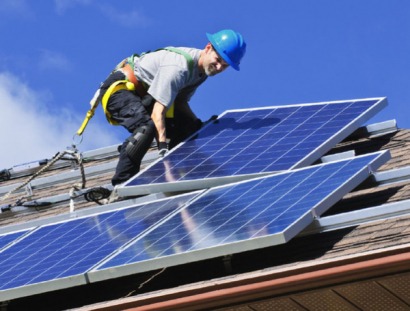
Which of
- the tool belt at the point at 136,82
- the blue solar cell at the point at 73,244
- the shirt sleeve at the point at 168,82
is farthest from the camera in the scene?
the tool belt at the point at 136,82

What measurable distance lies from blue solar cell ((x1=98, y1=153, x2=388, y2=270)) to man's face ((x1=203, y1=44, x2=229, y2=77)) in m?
1.73

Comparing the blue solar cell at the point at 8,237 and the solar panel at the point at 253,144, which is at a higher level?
the solar panel at the point at 253,144

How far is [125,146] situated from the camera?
1385 centimetres

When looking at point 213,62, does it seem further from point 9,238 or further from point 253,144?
point 9,238

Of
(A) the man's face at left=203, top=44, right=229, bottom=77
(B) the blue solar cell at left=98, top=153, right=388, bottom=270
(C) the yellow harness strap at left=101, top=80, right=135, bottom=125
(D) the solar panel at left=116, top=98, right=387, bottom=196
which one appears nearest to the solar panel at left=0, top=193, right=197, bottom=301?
(B) the blue solar cell at left=98, top=153, right=388, bottom=270

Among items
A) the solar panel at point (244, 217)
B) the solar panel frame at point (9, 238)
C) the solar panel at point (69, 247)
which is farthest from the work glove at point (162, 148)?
the solar panel frame at point (9, 238)

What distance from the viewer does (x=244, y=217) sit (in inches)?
449

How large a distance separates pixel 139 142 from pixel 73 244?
1.92 meters

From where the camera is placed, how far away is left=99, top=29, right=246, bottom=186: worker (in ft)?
45.2

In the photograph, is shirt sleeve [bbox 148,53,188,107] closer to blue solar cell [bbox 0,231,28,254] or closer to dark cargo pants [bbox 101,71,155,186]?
dark cargo pants [bbox 101,71,155,186]

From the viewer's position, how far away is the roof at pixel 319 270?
9781 mm

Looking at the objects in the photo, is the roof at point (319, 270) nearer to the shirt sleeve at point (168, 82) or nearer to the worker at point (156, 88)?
the worker at point (156, 88)

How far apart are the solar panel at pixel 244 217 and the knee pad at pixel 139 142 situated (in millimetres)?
1445

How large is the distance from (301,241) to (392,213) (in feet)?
2.58
